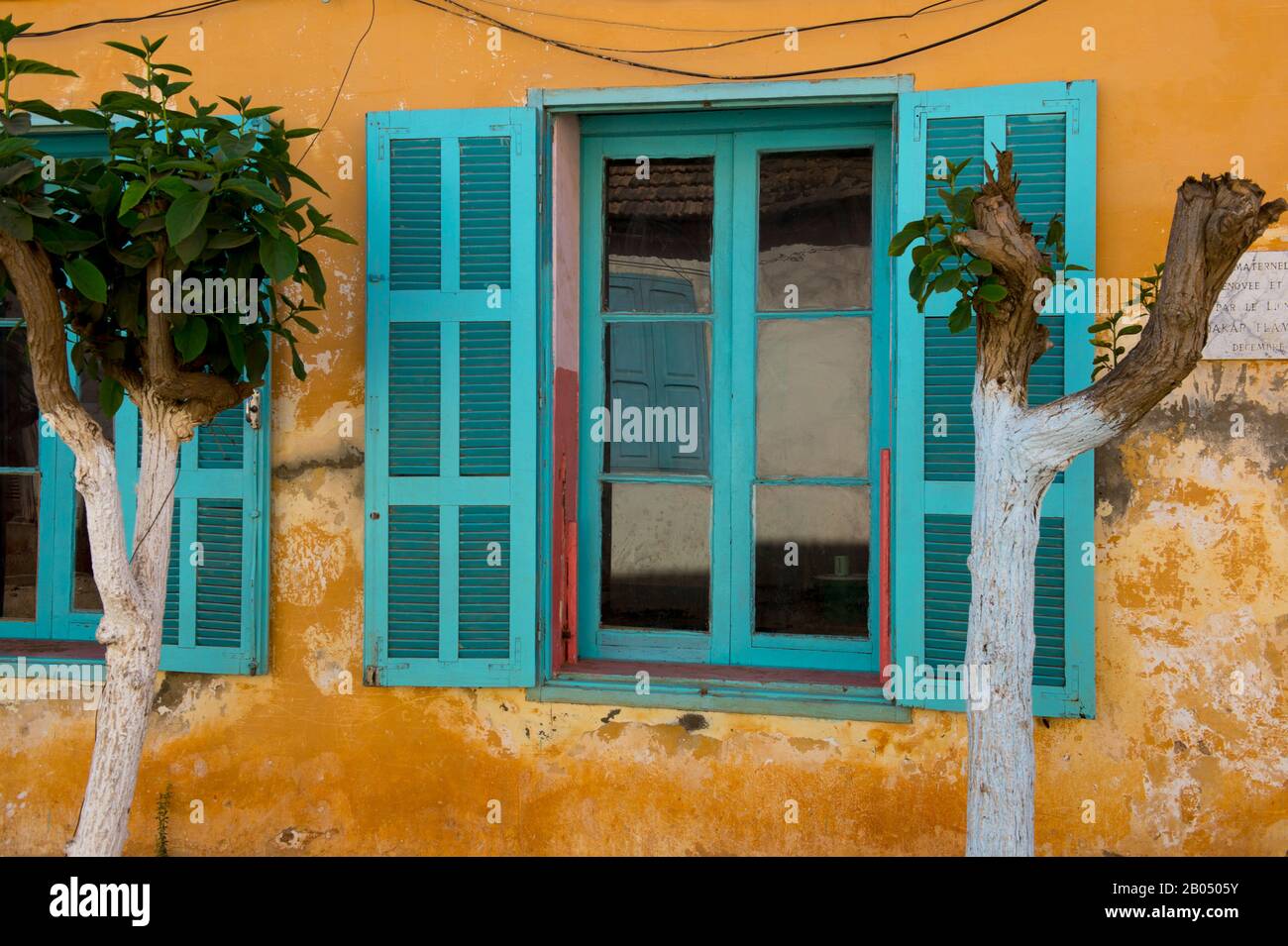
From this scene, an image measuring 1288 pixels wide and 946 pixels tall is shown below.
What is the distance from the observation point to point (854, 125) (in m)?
3.77

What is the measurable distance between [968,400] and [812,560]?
2.58ft

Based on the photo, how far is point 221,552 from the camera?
12.5 ft

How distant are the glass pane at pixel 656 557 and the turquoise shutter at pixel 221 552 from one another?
1201mm

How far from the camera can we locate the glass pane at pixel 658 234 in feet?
12.9

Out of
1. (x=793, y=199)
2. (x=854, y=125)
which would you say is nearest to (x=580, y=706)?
(x=793, y=199)

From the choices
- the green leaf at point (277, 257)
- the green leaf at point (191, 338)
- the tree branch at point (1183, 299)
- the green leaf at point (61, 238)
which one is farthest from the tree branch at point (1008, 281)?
the green leaf at point (61, 238)

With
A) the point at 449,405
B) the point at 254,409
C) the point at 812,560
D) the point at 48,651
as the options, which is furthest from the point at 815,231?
the point at 48,651

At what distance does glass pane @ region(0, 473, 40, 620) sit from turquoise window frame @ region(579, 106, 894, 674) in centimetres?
211

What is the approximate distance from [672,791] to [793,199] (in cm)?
208

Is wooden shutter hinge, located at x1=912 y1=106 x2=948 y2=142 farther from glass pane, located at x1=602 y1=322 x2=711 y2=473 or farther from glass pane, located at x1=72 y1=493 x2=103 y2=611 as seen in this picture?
glass pane, located at x1=72 y1=493 x2=103 y2=611

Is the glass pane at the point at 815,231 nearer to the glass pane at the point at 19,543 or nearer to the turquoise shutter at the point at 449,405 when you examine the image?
the turquoise shutter at the point at 449,405

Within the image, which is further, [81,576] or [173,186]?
[81,576]

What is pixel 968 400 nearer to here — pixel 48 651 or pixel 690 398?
pixel 690 398
